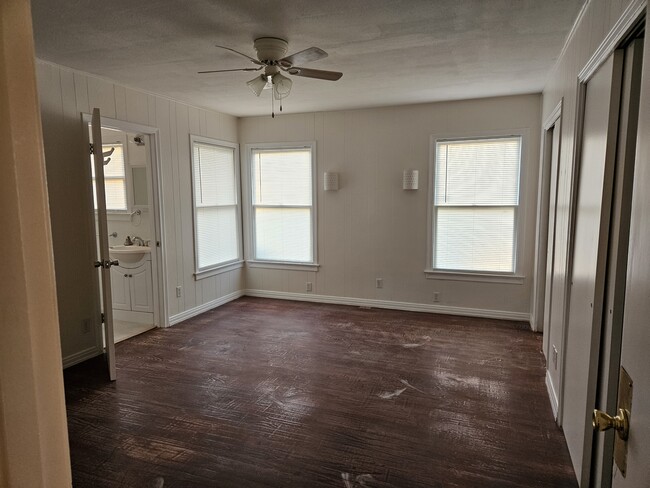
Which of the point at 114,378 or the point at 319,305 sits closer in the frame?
the point at 114,378

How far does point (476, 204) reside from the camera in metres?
4.93

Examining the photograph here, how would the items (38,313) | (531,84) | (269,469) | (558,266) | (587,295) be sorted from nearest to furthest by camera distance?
(38,313)
(587,295)
(269,469)
(558,266)
(531,84)

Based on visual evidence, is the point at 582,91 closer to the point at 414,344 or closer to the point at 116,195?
the point at 414,344

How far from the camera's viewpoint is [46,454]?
0.57 meters

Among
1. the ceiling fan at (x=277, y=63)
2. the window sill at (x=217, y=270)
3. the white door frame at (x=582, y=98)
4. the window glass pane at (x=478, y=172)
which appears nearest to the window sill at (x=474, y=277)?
the window glass pane at (x=478, y=172)

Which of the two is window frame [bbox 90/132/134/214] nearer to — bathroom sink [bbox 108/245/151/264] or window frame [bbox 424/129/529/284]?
bathroom sink [bbox 108/245/151/264]

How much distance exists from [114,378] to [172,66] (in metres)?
2.64

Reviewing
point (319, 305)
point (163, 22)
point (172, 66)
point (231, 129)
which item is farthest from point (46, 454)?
point (231, 129)

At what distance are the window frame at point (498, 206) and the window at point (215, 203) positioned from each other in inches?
107

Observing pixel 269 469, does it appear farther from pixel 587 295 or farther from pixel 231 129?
pixel 231 129

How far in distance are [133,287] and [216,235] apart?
1.23 metres

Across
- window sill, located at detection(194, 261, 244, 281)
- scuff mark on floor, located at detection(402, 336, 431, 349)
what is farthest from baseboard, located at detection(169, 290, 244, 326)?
scuff mark on floor, located at detection(402, 336, 431, 349)

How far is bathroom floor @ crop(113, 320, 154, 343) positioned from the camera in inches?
176

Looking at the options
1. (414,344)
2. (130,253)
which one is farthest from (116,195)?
(414,344)
